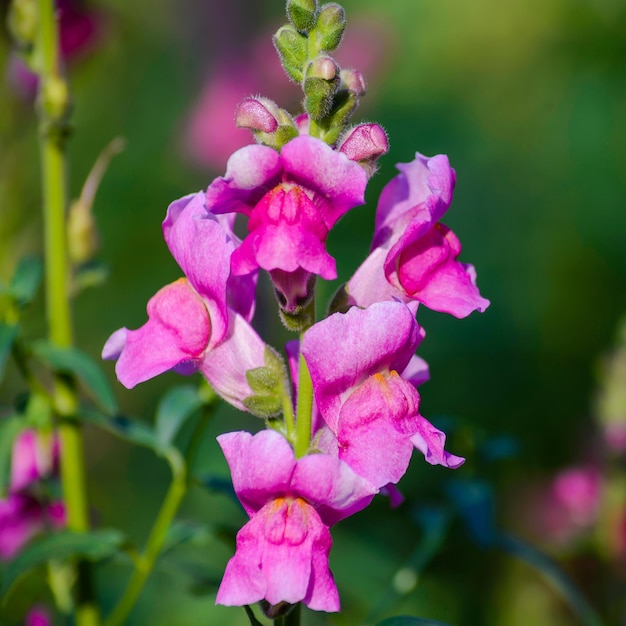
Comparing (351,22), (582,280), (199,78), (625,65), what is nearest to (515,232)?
(582,280)

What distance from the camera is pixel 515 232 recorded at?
3404mm

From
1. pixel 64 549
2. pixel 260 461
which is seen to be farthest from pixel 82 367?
pixel 260 461

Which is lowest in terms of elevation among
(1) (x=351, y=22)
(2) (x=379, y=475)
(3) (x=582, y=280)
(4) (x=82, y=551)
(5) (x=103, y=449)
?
(5) (x=103, y=449)

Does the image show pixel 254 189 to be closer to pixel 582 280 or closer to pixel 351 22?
pixel 582 280

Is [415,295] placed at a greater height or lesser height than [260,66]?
greater

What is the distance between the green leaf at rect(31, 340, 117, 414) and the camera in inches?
52.0

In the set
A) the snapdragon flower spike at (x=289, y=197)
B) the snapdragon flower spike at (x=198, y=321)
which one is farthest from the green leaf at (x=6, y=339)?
the snapdragon flower spike at (x=289, y=197)

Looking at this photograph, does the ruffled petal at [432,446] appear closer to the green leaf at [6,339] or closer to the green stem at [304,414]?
the green stem at [304,414]

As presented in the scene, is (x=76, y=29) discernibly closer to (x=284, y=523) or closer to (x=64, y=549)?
(x=64, y=549)

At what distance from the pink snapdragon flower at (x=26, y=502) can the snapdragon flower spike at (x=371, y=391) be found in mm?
705

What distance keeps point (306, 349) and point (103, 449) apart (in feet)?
A: 7.17

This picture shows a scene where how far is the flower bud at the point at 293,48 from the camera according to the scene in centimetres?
108

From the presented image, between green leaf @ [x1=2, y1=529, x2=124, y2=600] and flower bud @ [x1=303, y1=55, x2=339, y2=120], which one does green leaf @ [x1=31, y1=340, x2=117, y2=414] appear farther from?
flower bud @ [x1=303, y1=55, x2=339, y2=120]

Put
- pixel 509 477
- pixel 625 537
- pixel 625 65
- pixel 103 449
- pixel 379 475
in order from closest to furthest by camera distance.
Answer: pixel 379 475, pixel 625 537, pixel 509 477, pixel 103 449, pixel 625 65
